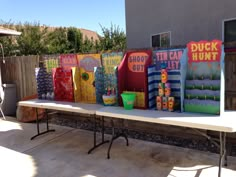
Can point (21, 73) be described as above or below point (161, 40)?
below

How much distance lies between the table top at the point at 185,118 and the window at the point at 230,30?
12.6 feet

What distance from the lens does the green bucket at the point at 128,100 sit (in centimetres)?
278

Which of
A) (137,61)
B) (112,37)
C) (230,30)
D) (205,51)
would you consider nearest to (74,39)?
(112,37)

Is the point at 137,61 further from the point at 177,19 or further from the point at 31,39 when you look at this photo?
the point at 31,39

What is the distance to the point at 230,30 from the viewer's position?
5.58 meters

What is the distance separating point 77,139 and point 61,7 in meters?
15.1

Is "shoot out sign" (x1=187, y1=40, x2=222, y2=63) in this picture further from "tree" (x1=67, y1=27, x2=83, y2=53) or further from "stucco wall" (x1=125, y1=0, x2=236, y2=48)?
"tree" (x1=67, y1=27, x2=83, y2=53)

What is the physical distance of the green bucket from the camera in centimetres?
278

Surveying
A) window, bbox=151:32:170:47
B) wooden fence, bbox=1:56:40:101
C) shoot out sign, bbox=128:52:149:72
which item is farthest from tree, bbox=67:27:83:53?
shoot out sign, bbox=128:52:149:72

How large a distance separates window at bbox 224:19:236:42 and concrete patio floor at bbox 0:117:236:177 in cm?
369

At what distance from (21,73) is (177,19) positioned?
4.54m

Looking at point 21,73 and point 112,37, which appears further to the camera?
point 112,37

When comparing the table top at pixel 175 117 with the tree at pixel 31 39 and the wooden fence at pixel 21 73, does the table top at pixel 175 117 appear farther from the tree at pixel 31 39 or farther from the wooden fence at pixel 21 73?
the tree at pixel 31 39

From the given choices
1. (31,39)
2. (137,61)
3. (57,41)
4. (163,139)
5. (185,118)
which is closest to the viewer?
(185,118)
